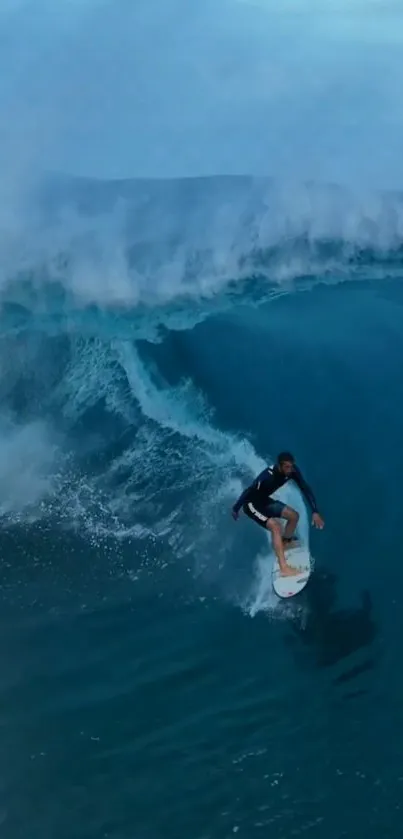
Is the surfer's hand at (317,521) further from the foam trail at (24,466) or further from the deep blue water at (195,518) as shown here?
the foam trail at (24,466)

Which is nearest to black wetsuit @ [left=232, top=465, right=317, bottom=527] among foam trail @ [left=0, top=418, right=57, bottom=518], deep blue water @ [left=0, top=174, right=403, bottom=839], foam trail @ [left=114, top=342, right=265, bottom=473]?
deep blue water @ [left=0, top=174, right=403, bottom=839]

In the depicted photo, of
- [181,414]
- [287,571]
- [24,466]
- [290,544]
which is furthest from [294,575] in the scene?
[24,466]

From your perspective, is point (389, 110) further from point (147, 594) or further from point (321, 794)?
point (321, 794)

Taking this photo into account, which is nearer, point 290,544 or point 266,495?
point 266,495

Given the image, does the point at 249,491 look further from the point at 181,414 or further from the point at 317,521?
the point at 181,414

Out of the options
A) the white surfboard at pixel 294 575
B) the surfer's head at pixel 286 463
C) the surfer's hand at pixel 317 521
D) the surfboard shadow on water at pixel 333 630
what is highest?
the surfer's head at pixel 286 463

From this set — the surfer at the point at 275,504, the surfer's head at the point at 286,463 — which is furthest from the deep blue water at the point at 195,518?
the surfer's head at the point at 286,463

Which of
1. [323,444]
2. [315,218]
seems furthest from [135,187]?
[323,444]
